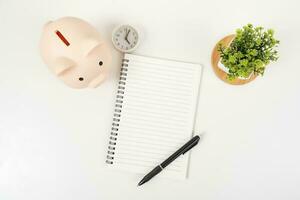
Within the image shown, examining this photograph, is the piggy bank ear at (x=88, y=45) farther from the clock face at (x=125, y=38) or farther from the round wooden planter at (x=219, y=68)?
the round wooden planter at (x=219, y=68)

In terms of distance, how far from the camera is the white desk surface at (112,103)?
78cm

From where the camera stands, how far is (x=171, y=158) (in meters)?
0.78

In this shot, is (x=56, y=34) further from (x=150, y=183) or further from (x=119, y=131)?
(x=150, y=183)

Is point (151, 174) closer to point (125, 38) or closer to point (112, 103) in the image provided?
point (112, 103)

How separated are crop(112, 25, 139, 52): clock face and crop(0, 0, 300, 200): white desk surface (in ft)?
0.08

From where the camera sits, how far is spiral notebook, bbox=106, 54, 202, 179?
0.78m

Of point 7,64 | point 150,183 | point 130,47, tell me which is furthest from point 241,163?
point 7,64

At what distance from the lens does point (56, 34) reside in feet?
2.05

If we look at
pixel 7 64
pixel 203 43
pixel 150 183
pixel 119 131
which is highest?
pixel 203 43

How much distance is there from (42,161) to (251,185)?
0.56 m

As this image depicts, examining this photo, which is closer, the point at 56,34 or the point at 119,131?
the point at 56,34

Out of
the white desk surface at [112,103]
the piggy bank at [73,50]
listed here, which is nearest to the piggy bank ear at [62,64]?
the piggy bank at [73,50]

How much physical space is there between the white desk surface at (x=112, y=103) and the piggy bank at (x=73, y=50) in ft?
0.45

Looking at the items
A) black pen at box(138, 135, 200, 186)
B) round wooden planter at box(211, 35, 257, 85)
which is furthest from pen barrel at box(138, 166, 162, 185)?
round wooden planter at box(211, 35, 257, 85)
